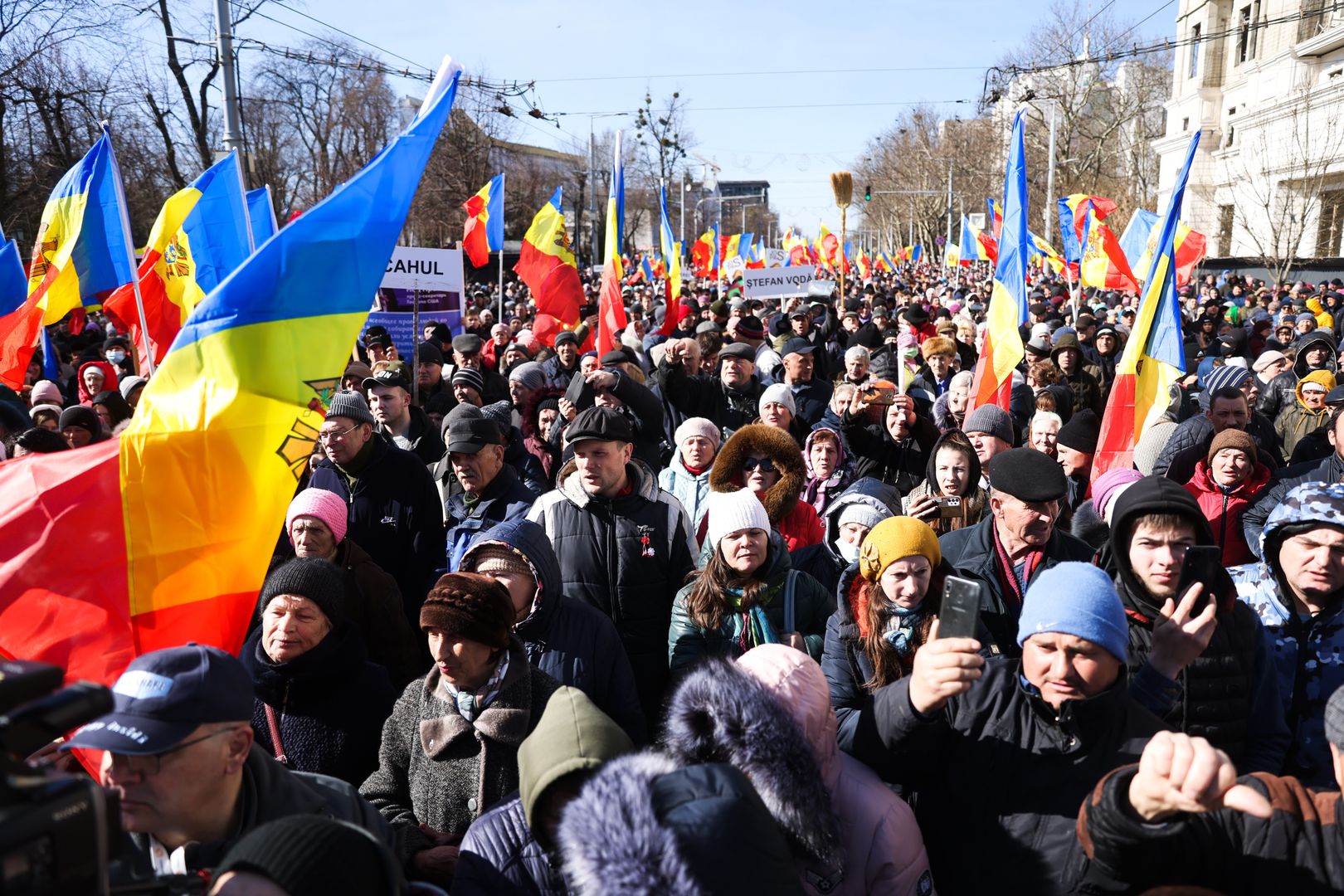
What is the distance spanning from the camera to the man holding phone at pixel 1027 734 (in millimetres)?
→ 2295

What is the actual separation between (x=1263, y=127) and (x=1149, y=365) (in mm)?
37822

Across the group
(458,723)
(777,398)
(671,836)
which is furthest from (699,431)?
(671,836)

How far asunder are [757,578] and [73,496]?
216 centimetres

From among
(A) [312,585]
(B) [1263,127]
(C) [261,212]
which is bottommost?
(A) [312,585]

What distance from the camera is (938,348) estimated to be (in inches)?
359

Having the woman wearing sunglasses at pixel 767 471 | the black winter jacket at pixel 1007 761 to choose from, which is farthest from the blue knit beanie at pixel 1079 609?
the woman wearing sunglasses at pixel 767 471

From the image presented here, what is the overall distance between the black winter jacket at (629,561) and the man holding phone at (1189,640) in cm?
176

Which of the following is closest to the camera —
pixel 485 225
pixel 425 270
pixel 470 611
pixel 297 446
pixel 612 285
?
pixel 470 611

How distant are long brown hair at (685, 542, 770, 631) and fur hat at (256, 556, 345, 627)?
3.99 ft

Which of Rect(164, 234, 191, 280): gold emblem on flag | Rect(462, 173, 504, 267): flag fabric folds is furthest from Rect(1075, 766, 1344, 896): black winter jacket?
Rect(462, 173, 504, 267): flag fabric folds

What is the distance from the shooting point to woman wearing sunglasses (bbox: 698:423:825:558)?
4738 mm

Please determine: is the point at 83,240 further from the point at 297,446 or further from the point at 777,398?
the point at 297,446

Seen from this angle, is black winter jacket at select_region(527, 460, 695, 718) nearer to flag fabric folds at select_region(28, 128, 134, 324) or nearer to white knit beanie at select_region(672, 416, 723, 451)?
white knit beanie at select_region(672, 416, 723, 451)

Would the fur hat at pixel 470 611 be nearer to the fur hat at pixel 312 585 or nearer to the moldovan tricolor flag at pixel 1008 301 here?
the fur hat at pixel 312 585
